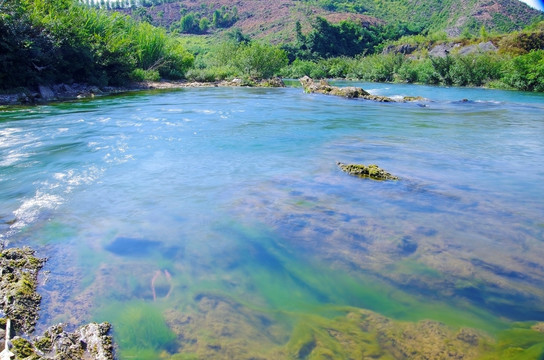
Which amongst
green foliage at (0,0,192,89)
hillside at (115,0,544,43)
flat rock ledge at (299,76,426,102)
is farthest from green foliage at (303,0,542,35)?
green foliage at (0,0,192,89)

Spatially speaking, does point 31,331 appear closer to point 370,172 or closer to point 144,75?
point 370,172

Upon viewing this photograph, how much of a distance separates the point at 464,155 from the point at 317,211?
629cm

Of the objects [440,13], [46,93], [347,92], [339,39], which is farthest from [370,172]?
[440,13]

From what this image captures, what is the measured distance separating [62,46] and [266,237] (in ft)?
89.9

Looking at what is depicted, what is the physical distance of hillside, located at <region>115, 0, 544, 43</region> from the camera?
356ft

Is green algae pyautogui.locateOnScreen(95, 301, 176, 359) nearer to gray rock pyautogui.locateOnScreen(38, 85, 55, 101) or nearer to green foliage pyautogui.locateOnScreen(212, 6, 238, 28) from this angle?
gray rock pyautogui.locateOnScreen(38, 85, 55, 101)

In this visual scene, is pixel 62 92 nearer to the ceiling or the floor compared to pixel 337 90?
nearer to the floor

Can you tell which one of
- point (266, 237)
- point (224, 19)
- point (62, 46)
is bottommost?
point (266, 237)

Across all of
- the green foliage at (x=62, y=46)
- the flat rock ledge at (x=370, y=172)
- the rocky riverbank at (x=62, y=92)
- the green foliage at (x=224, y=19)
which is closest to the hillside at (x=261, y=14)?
the green foliage at (x=224, y=19)

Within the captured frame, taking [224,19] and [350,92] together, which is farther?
[224,19]

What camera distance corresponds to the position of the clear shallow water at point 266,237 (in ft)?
12.1

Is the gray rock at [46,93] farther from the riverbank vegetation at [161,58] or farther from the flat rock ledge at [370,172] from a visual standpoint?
the flat rock ledge at [370,172]

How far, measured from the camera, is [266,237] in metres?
5.30

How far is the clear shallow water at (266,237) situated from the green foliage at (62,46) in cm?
1415
